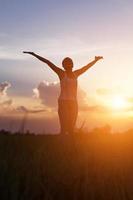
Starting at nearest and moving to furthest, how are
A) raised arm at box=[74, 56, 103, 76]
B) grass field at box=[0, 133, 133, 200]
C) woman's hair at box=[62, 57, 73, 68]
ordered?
grass field at box=[0, 133, 133, 200] < woman's hair at box=[62, 57, 73, 68] < raised arm at box=[74, 56, 103, 76]

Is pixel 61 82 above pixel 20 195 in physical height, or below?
above

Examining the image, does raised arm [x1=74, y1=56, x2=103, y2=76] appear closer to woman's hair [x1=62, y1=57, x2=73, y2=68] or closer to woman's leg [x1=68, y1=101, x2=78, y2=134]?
woman's hair [x1=62, y1=57, x2=73, y2=68]

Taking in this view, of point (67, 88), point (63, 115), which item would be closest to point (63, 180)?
point (67, 88)

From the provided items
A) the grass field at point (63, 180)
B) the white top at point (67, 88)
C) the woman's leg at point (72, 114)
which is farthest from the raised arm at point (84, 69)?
the grass field at point (63, 180)

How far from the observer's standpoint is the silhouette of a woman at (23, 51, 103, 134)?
1197cm

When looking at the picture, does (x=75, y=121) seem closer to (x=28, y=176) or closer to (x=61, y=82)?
(x=61, y=82)

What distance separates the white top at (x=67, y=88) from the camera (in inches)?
471

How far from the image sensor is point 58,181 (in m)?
5.09

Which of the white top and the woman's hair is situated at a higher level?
the woman's hair

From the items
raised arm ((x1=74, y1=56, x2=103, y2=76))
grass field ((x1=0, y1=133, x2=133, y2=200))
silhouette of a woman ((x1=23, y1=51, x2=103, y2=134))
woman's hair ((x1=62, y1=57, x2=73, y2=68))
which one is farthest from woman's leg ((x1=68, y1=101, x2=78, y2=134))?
grass field ((x1=0, y1=133, x2=133, y2=200))

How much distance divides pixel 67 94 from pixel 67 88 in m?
0.15

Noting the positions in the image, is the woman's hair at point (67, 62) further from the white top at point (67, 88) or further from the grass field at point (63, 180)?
the grass field at point (63, 180)

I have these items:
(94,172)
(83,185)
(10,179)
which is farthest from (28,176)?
(94,172)

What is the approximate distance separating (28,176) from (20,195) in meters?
0.30
